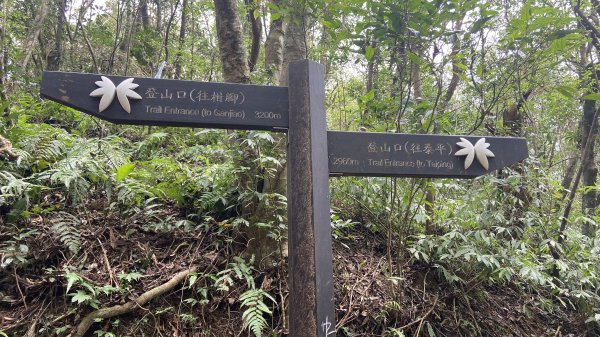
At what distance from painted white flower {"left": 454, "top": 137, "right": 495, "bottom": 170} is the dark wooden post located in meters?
0.95

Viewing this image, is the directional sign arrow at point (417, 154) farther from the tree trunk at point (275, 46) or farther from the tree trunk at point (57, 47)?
the tree trunk at point (57, 47)

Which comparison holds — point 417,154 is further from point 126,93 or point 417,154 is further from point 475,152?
point 126,93

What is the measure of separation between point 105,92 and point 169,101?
1.04 ft

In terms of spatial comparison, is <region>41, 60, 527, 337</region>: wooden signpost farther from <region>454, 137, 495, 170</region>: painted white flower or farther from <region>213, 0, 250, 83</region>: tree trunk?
<region>213, 0, 250, 83</region>: tree trunk

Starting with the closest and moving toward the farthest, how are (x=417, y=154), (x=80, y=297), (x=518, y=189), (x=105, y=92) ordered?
1. (x=105, y=92)
2. (x=417, y=154)
3. (x=80, y=297)
4. (x=518, y=189)

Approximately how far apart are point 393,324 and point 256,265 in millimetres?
1260

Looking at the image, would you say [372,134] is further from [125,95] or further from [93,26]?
[93,26]

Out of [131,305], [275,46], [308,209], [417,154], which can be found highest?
[275,46]

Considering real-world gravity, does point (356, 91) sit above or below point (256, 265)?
above

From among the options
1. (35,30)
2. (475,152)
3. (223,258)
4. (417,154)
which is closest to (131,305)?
(223,258)

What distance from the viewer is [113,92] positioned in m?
1.99

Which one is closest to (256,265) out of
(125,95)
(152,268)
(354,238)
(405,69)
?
(152,268)

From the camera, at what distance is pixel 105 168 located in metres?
3.84

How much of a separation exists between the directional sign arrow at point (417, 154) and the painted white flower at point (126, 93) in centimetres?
112
